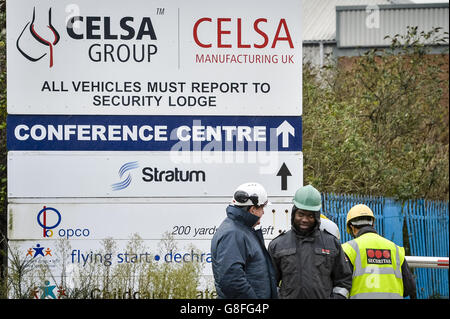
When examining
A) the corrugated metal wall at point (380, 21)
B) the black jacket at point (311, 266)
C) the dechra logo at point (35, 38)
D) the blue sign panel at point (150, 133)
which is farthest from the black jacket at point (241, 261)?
the corrugated metal wall at point (380, 21)

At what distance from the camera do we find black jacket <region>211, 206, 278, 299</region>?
6.12m

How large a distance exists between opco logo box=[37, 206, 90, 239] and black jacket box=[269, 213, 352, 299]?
3.29 meters

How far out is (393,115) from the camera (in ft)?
55.3

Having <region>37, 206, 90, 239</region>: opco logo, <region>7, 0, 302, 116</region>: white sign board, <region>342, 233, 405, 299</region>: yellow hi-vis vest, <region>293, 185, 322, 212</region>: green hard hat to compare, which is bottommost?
<region>342, 233, 405, 299</region>: yellow hi-vis vest

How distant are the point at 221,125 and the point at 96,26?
1.87 m

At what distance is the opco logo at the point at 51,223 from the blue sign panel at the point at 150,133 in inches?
28.8

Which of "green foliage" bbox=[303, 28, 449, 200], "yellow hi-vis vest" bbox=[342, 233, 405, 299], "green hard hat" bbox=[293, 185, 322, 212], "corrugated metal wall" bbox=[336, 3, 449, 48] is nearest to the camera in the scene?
"green hard hat" bbox=[293, 185, 322, 212]

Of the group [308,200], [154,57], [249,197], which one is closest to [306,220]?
[308,200]

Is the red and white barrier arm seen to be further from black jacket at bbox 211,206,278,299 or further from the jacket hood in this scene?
the jacket hood

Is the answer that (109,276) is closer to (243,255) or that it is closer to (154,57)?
(154,57)

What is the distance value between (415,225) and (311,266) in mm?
7665

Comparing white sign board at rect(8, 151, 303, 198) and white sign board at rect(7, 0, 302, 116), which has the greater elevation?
white sign board at rect(7, 0, 302, 116)

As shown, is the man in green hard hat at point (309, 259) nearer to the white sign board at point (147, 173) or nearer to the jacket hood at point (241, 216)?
the jacket hood at point (241, 216)

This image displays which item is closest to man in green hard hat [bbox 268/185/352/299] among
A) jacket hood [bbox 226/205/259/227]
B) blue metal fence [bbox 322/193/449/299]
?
jacket hood [bbox 226/205/259/227]
